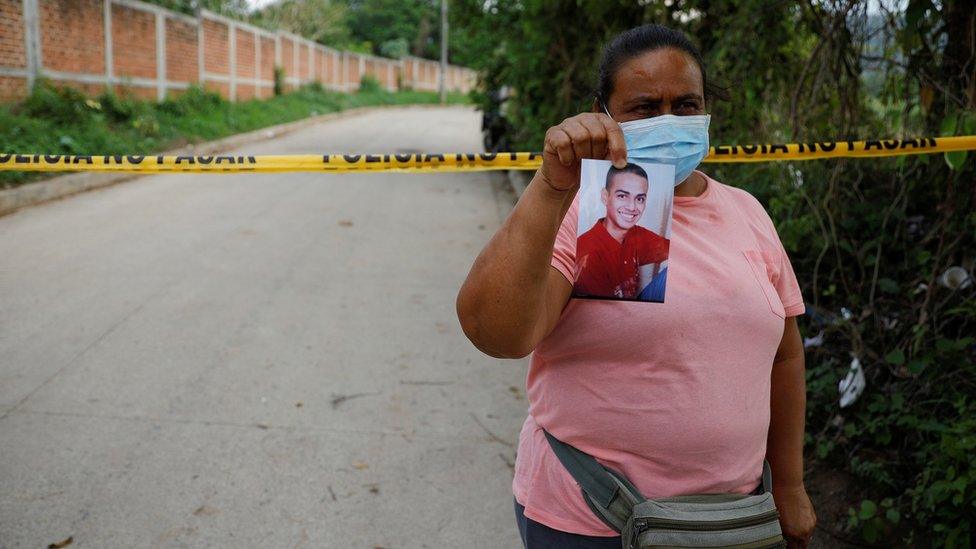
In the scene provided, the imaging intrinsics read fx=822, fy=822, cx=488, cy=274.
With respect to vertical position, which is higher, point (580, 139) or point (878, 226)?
point (580, 139)

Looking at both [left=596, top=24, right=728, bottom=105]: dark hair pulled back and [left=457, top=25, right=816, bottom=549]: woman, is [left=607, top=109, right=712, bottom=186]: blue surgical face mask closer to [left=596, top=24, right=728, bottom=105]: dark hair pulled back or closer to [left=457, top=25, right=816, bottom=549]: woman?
[left=457, top=25, right=816, bottom=549]: woman

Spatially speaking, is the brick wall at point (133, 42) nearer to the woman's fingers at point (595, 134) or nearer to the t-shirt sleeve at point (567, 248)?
the t-shirt sleeve at point (567, 248)

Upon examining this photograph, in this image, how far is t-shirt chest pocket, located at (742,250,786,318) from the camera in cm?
164

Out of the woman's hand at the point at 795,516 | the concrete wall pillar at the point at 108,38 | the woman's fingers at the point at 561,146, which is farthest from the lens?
the concrete wall pillar at the point at 108,38

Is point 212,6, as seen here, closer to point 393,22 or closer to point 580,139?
point 580,139

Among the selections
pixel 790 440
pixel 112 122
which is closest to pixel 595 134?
pixel 790 440

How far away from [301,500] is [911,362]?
8.61 ft

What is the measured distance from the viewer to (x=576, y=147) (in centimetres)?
127

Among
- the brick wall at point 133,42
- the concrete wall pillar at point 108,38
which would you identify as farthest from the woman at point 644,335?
the brick wall at point 133,42

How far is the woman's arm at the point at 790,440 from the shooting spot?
6.04 ft

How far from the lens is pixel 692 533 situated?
151 centimetres

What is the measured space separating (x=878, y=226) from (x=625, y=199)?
354cm

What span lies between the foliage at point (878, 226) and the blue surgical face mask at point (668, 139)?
5.94 feet

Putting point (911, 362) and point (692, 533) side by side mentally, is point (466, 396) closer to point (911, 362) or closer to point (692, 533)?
point (911, 362)
